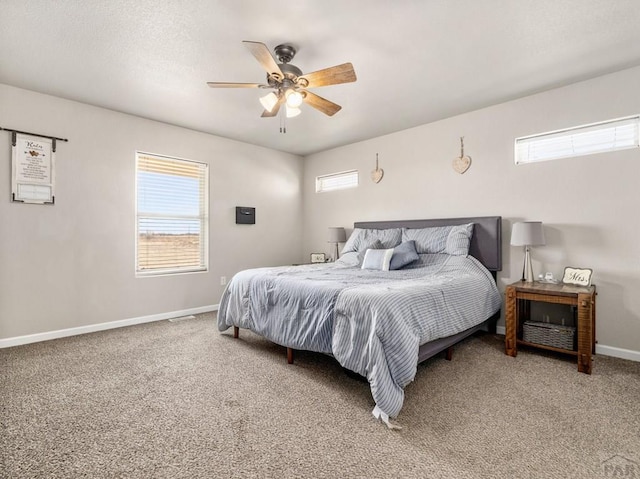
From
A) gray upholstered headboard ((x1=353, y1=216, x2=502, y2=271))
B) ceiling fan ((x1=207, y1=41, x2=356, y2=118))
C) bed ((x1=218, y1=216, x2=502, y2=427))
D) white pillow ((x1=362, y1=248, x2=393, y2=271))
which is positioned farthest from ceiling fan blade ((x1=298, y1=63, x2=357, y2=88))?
gray upholstered headboard ((x1=353, y1=216, x2=502, y2=271))

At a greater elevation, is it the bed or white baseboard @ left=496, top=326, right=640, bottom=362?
the bed

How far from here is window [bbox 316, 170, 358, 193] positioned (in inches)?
202

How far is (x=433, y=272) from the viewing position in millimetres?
3250

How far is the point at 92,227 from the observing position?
3.68 metres

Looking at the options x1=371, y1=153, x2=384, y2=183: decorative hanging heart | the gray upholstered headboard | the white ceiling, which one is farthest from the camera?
x1=371, y1=153, x2=384, y2=183: decorative hanging heart

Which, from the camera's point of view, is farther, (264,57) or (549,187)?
(549,187)

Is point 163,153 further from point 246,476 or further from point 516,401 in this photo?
point 516,401

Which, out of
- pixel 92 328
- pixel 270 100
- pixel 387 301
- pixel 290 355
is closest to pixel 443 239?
pixel 387 301

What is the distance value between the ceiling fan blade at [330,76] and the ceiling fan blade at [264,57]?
0.18 m

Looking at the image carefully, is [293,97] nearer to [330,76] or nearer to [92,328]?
[330,76]

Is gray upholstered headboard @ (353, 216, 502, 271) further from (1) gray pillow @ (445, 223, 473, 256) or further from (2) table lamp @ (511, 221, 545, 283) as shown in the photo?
(2) table lamp @ (511, 221, 545, 283)

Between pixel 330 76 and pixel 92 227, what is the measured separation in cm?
314

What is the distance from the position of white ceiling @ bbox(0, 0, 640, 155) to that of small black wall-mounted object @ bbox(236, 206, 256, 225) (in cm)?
165

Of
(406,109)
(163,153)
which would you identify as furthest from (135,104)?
(406,109)
